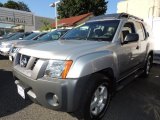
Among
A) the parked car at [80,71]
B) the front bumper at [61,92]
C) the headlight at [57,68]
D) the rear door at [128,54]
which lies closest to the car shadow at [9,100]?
the parked car at [80,71]

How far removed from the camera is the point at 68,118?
3.54 metres

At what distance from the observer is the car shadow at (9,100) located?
3881 mm

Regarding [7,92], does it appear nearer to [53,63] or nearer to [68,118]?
[68,118]

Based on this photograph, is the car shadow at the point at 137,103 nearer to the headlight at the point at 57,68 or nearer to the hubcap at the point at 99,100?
the hubcap at the point at 99,100

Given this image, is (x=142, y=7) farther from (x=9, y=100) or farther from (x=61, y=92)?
(x=61, y=92)

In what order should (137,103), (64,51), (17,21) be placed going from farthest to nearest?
(17,21) < (137,103) < (64,51)

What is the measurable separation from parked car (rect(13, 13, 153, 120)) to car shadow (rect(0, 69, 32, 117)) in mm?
660

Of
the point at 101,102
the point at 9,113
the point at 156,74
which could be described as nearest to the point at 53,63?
the point at 101,102

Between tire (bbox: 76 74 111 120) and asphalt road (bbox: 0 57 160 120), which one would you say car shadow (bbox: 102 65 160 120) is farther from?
tire (bbox: 76 74 111 120)

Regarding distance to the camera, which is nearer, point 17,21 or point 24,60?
point 24,60

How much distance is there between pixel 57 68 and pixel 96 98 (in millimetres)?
946

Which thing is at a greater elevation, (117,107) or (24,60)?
(24,60)

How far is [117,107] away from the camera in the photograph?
4.04m

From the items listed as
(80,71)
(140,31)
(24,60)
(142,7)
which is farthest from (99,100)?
(142,7)
